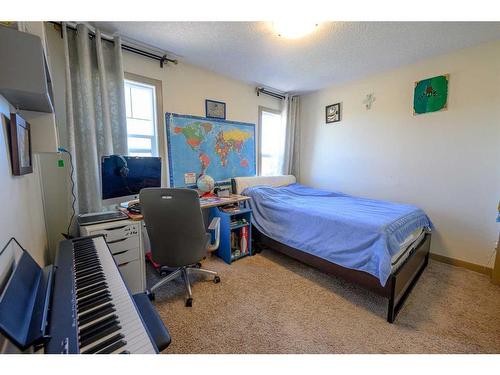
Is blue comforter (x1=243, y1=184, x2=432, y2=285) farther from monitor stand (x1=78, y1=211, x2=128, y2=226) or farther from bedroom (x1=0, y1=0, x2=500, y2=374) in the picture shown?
monitor stand (x1=78, y1=211, x2=128, y2=226)

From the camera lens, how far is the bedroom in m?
1.42

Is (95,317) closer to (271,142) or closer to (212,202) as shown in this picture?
(212,202)

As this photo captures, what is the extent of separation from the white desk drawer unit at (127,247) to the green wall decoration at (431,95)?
3.48 meters

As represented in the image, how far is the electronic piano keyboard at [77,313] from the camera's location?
56 centimetres

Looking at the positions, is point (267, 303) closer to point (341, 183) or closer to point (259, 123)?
point (341, 183)

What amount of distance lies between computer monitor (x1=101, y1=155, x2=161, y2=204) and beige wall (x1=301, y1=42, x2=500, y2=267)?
114 inches

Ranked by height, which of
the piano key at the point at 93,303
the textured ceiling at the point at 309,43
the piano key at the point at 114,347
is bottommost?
the piano key at the point at 114,347

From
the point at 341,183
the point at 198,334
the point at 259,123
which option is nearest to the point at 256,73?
the point at 259,123

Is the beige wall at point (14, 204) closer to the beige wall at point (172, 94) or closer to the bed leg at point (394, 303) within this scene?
the beige wall at point (172, 94)

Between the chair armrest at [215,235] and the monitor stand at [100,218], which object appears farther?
the chair armrest at [215,235]

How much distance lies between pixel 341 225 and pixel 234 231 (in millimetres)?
1277

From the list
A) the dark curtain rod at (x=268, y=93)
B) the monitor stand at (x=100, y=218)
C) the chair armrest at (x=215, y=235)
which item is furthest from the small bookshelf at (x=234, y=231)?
the dark curtain rod at (x=268, y=93)

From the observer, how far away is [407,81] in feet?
8.75

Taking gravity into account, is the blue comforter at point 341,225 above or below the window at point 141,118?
below
